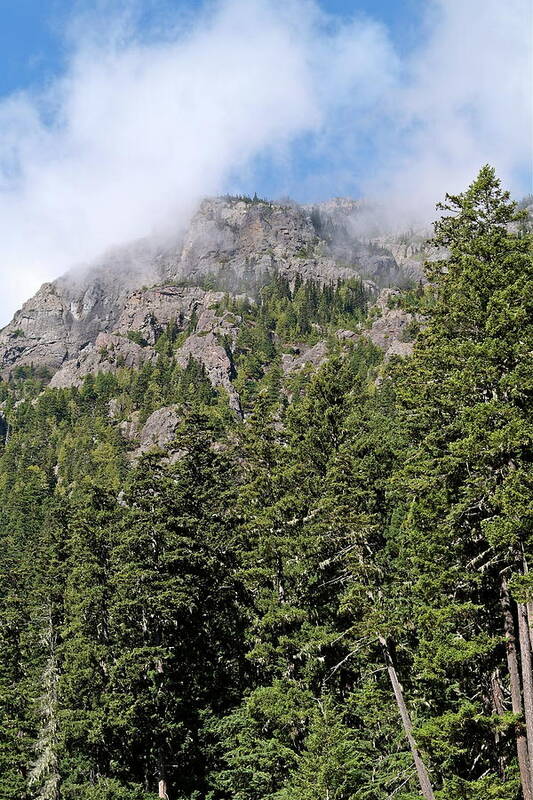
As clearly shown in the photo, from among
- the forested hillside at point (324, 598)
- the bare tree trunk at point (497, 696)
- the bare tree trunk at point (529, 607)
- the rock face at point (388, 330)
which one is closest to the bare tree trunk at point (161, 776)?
the forested hillside at point (324, 598)

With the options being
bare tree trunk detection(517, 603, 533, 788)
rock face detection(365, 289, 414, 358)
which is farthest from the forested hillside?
rock face detection(365, 289, 414, 358)

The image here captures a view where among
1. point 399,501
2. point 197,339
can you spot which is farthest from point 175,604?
point 197,339

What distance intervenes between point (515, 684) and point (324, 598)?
9271 millimetres

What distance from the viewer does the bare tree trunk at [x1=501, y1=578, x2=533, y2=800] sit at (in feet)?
47.1

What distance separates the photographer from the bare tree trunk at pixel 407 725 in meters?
17.4

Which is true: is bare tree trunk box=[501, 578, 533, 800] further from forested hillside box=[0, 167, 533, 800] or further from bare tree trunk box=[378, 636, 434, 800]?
bare tree trunk box=[378, 636, 434, 800]

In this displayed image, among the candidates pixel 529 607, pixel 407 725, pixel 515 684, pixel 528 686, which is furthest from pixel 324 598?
pixel 529 607

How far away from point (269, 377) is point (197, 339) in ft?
110

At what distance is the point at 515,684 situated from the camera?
15.4m

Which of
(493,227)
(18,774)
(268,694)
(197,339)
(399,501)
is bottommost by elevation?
(18,774)

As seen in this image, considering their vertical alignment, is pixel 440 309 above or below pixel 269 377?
below

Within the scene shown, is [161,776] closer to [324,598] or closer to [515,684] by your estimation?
[324,598]

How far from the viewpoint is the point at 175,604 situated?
26359mm

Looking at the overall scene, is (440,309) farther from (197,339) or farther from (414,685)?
(197,339)
